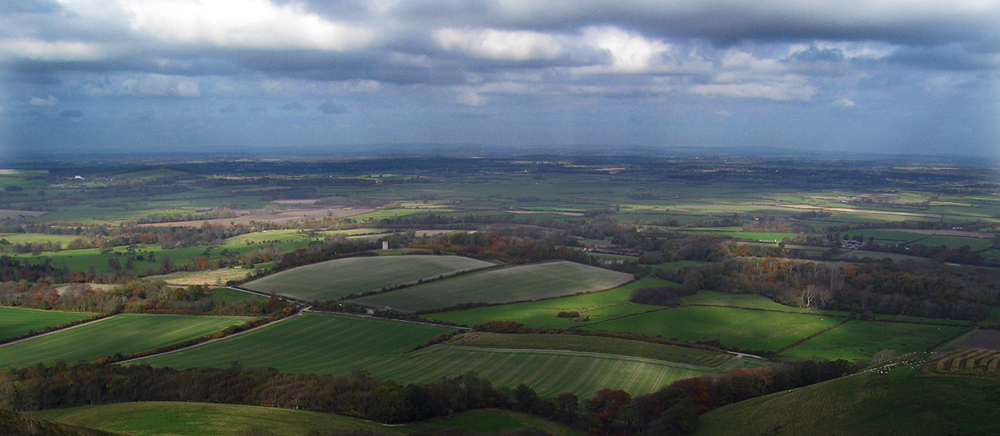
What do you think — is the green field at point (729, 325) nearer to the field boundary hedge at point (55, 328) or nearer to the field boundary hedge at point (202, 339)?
the field boundary hedge at point (202, 339)

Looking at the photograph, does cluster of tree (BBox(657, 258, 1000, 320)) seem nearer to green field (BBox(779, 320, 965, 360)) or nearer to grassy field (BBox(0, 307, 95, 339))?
green field (BBox(779, 320, 965, 360))

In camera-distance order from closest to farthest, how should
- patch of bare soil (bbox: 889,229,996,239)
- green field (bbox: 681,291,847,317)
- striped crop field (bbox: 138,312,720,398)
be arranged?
Answer: striped crop field (bbox: 138,312,720,398)
green field (bbox: 681,291,847,317)
patch of bare soil (bbox: 889,229,996,239)

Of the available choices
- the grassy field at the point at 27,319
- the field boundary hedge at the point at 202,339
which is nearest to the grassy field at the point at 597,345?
the field boundary hedge at the point at 202,339

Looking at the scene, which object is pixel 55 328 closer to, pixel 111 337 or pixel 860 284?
pixel 111 337

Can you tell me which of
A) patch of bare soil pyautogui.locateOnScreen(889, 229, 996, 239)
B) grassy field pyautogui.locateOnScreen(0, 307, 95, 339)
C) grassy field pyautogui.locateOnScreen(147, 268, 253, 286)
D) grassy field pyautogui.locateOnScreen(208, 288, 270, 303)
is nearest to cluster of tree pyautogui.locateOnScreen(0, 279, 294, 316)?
grassy field pyautogui.locateOnScreen(208, 288, 270, 303)

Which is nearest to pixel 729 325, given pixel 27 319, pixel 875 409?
pixel 875 409

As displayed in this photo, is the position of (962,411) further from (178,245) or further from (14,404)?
(178,245)
